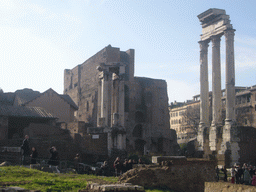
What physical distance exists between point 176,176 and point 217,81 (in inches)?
714

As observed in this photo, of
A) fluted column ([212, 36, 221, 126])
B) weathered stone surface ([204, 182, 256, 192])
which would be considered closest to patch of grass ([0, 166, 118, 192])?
weathered stone surface ([204, 182, 256, 192])

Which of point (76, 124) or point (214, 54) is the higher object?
point (214, 54)

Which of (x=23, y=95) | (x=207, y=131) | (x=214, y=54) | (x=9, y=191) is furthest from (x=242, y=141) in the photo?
(x=23, y=95)

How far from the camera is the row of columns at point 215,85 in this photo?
1054 inches

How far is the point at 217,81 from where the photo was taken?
29.0m

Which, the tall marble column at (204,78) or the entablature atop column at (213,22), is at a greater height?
the entablature atop column at (213,22)

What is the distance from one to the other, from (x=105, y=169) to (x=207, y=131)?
13455 mm

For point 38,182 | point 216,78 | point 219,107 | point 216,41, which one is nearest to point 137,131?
point 219,107

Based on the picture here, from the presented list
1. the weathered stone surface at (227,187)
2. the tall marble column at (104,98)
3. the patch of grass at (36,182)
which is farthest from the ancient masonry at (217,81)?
the weathered stone surface at (227,187)

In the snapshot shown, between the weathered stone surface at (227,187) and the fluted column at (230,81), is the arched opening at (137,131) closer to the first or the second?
the fluted column at (230,81)

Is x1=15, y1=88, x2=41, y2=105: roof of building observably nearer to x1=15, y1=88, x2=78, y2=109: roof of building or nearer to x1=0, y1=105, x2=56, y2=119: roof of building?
x1=15, y1=88, x2=78, y2=109: roof of building

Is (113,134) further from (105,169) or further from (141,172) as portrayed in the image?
(141,172)

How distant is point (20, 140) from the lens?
79.4ft

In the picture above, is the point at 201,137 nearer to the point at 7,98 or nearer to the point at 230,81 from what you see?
the point at 230,81
